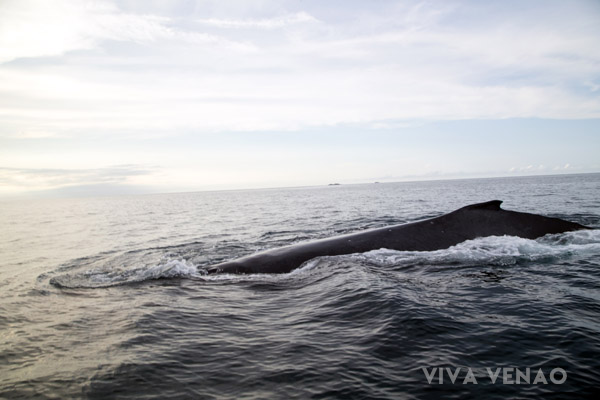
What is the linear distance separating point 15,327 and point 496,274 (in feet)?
32.1

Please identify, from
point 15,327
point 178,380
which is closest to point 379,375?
point 178,380

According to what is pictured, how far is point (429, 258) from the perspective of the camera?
10.2 metres

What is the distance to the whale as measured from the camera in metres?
11.0

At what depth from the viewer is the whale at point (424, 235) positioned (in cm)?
1101

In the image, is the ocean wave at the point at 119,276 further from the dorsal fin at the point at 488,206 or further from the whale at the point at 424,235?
the dorsal fin at the point at 488,206

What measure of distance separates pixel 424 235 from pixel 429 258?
144cm

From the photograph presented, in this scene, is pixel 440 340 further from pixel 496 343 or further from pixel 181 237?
pixel 181 237

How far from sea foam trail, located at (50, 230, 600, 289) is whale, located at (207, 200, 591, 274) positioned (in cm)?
28

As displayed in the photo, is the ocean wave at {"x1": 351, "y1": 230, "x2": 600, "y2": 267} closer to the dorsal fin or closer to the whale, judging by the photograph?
the whale

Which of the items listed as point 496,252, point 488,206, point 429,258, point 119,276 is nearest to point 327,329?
point 429,258

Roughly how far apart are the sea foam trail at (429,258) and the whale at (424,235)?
0.92 ft

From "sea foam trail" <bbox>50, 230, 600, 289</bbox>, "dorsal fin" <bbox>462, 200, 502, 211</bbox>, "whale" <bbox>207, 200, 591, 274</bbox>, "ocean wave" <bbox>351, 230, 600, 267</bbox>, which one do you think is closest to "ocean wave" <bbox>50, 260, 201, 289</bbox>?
"sea foam trail" <bbox>50, 230, 600, 289</bbox>

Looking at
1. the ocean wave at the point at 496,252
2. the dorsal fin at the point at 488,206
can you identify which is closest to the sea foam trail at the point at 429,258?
the ocean wave at the point at 496,252

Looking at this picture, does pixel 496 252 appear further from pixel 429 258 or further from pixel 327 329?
pixel 327 329
